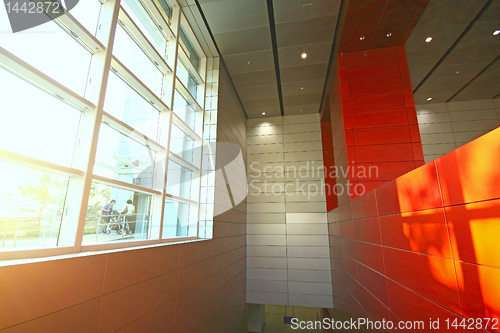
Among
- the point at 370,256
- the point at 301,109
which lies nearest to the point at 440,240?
the point at 370,256

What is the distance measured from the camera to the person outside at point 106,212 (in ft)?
8.11

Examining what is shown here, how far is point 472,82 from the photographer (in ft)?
21.5

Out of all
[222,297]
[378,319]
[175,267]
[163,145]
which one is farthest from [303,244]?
[163,145]

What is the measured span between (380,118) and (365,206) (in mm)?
2122

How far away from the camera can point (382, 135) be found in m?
4.72

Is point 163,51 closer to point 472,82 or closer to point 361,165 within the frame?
point 361,165

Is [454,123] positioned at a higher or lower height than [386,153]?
higher

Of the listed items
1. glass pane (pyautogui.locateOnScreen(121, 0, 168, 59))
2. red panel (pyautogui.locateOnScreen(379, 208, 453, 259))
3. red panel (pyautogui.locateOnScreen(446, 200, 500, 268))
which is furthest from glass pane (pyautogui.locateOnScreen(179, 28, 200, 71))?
red panel (pyautogui.locateOnScreen(446, 200, 500, 268))

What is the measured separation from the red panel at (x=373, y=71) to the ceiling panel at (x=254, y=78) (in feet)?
6.45

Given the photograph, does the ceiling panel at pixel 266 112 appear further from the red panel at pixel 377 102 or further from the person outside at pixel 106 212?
the person outside at pixel 106 212

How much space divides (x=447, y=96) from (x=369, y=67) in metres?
3.98

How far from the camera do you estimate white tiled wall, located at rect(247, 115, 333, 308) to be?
722 cm

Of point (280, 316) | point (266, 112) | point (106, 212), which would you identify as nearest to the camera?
point (106, 212)

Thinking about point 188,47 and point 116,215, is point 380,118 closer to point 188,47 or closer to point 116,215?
point 188,47
